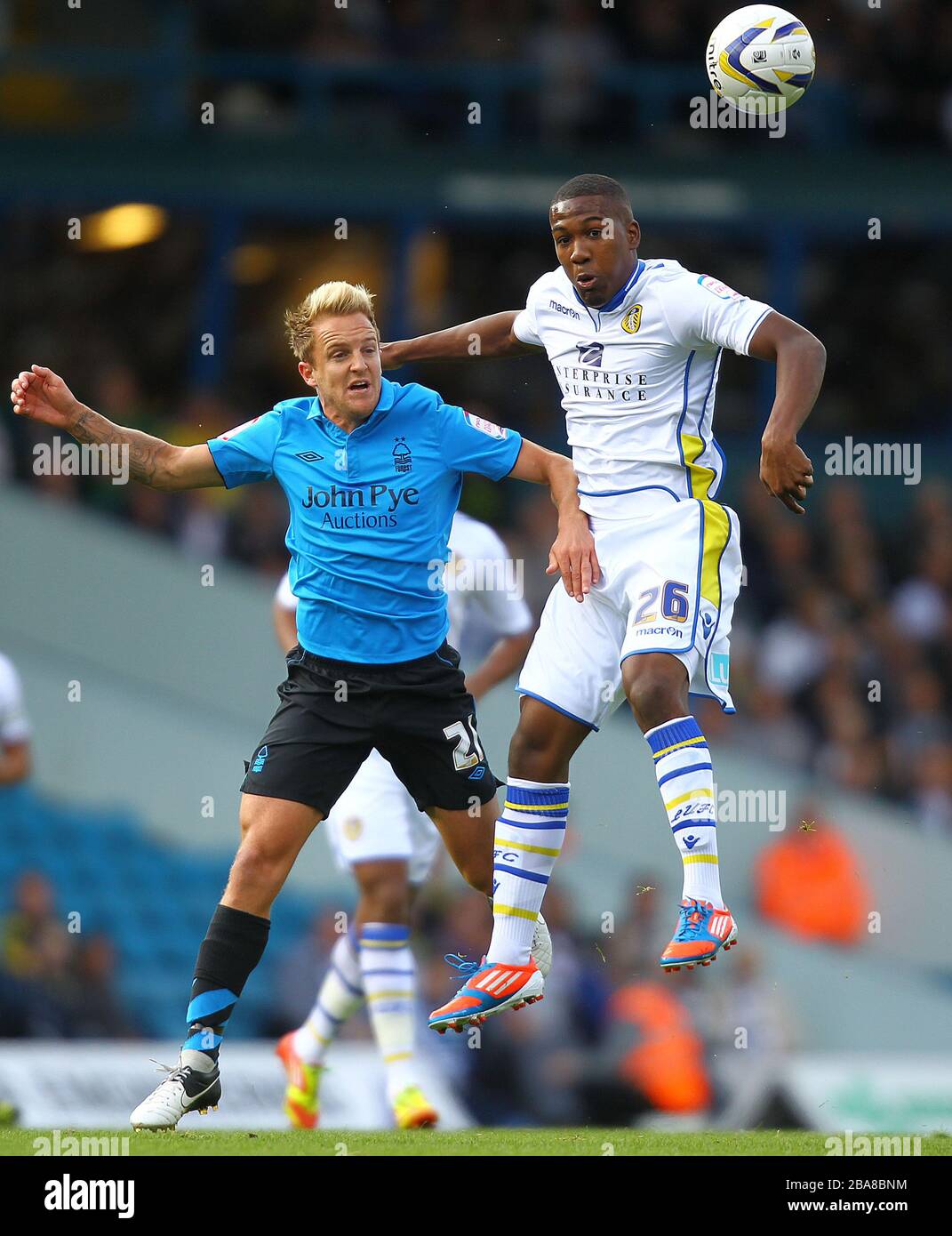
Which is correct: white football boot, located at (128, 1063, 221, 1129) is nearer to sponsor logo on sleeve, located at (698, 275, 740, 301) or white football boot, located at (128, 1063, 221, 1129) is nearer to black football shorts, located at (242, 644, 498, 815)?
black football shorts, located at (242, 644, 498, 815)

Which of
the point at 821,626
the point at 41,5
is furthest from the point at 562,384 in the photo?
the point at 41,5

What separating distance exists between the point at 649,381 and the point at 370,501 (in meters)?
1.08

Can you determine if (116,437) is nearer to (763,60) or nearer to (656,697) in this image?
(656,697)

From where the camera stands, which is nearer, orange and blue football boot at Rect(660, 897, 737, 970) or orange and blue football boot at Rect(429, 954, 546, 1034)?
orange and blue football boot at Rect(660, 897, 737, 970)

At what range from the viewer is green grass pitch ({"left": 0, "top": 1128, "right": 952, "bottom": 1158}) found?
691 centimetres

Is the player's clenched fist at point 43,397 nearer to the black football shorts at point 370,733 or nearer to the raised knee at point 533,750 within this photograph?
the black football shorts at point 370,733

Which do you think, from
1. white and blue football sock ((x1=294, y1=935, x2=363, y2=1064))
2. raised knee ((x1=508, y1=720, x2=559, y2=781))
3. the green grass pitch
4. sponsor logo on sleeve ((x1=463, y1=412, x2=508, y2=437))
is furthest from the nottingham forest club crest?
white and blue football sock ((x1=294, y1=935, x2=363, y2=1064))

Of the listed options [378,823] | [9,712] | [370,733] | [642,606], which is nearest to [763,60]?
[642,606]

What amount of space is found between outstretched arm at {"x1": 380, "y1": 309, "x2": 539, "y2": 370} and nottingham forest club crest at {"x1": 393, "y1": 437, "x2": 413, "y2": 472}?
665mm

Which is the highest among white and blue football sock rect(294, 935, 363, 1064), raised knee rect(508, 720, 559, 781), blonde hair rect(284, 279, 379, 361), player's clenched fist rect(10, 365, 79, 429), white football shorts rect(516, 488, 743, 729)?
blonde hair rect(284, 279, 379, 361)

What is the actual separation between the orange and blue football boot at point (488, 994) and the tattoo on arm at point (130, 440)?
211 cm

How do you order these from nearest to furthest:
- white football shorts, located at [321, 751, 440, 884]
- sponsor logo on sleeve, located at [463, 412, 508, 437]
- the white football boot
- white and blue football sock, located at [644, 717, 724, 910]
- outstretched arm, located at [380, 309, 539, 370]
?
the white football boot < white and blue football sock, located at [644, 717, 724, 910] < sponsor logo on sleeve, located at [463, 412, 508, 437] < outstretched arm, located at [380, 309, 539, 370] < white football shorts, located at [321, 751, 440, 884]

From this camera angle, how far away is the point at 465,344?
302 inches

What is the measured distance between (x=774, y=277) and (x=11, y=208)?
6558 millimetres
